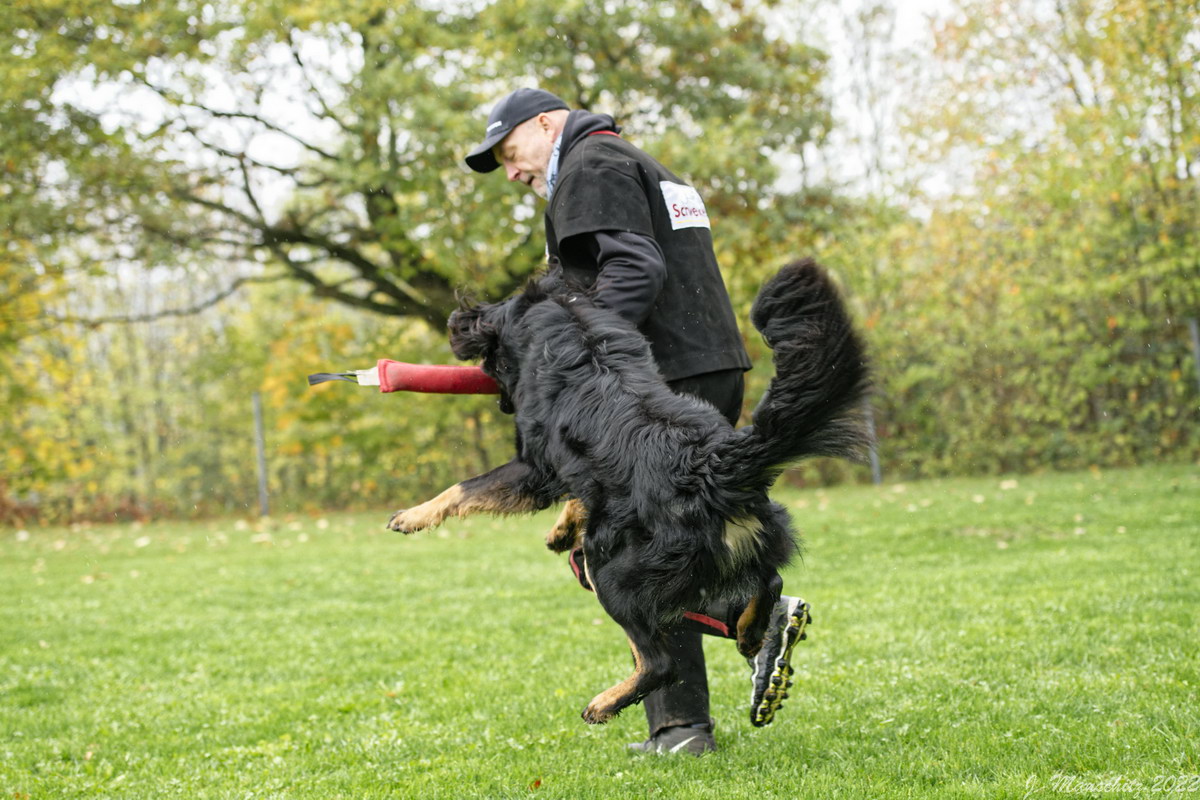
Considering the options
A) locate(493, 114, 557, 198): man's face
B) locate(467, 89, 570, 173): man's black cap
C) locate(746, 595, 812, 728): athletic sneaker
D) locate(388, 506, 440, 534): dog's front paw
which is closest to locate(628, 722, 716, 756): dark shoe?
locate(746, 595, 812, 728): athletic sneaker

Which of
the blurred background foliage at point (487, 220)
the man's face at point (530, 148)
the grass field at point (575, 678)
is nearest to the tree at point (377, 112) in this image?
the blurred background foliage at point (487, 220)

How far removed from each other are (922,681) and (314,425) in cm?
1287

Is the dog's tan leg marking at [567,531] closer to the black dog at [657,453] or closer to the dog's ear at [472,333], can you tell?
the black dog at [657,453]

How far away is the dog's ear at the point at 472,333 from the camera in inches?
124

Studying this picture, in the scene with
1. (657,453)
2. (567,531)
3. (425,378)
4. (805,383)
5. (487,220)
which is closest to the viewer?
(805,383)

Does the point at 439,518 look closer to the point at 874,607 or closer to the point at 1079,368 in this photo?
the point at 874,607

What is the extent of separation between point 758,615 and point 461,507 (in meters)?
0.96

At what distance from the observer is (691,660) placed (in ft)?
10.5

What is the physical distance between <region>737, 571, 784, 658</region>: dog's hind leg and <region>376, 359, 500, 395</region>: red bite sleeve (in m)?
1.05

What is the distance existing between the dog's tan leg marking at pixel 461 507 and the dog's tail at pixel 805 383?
31.3 inches

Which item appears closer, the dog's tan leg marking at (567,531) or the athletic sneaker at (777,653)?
the athletic sneaker at (777,653)

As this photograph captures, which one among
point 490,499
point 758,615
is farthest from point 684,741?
point 490,499

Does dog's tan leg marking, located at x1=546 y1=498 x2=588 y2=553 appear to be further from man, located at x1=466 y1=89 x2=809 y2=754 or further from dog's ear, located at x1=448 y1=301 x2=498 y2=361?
dog's ear, located at x1=448 y1=301 x2=498 y2=361

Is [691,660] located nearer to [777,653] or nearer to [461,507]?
[777,653]
